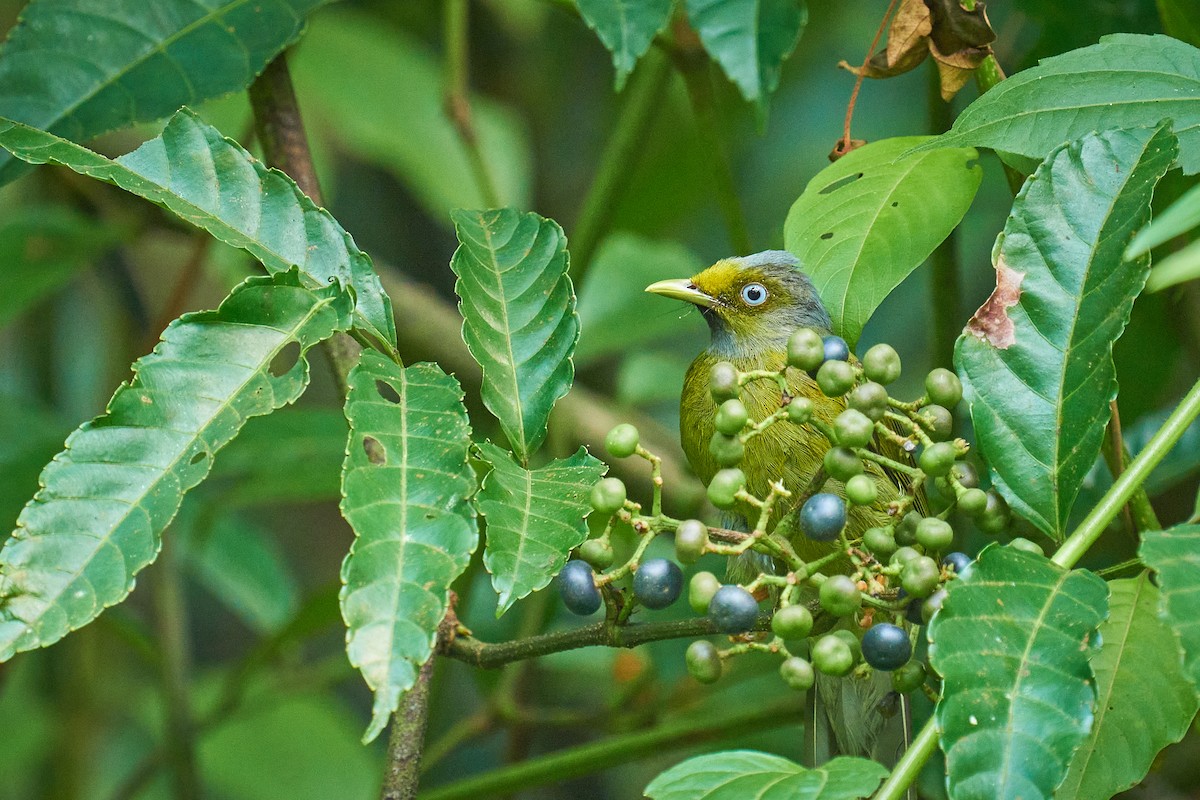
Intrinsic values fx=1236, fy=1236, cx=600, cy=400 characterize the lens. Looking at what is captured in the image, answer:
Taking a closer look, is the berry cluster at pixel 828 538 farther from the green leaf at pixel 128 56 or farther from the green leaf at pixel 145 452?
the green leaf at pixel 128 56

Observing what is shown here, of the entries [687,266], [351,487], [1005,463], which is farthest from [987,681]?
[687,266]

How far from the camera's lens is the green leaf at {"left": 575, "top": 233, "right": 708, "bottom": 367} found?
3262 mm

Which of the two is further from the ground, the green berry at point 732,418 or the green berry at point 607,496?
the green berry at point 732,418

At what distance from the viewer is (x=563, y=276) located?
4.88 feet

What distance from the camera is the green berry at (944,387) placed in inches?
54.5

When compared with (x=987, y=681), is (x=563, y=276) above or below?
above

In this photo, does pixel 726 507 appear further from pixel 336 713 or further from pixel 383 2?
pixel 383 2

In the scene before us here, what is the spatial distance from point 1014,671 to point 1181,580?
168mm

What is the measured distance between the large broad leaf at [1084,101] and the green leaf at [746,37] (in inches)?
17.6

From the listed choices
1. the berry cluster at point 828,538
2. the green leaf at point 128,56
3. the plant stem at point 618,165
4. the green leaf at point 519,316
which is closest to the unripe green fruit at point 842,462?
the berry cluster at point 828,538

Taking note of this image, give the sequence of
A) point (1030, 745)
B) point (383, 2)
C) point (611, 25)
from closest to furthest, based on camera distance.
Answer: point (1030, 745) → point (611, 25) → point (383, 2)

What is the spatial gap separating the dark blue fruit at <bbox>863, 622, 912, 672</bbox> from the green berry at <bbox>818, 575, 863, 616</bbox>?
0.21 feet

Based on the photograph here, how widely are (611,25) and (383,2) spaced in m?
3.83

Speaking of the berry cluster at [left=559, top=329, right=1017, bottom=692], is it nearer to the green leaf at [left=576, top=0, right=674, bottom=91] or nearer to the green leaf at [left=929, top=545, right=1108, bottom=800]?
the green leaf at [left=929, top=545, right=1108, bottom=800]
